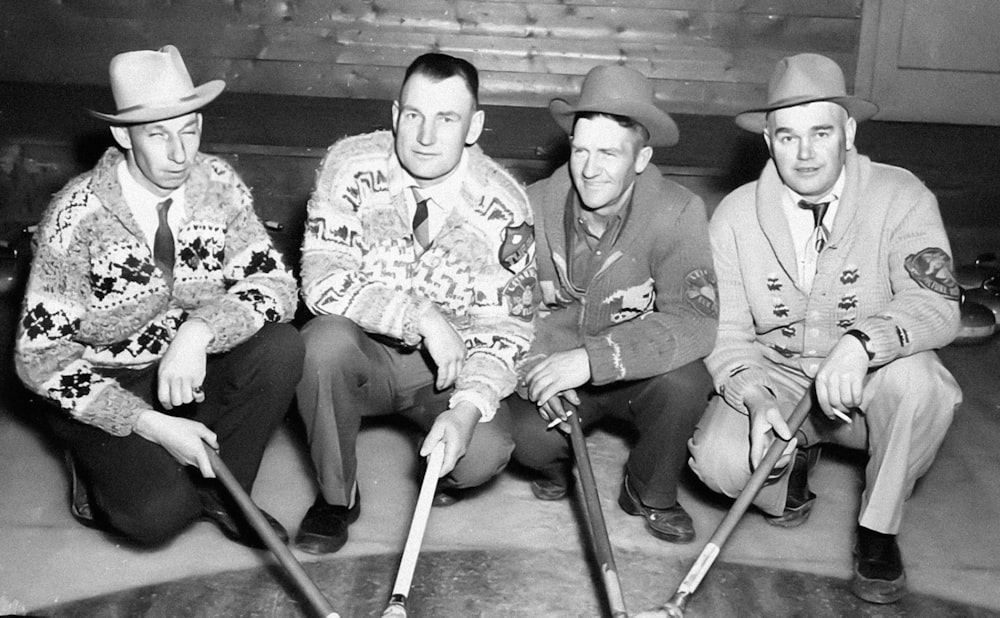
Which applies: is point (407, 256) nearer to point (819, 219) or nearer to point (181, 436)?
point (181, 436)

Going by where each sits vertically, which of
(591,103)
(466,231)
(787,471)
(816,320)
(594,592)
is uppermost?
(591,103)

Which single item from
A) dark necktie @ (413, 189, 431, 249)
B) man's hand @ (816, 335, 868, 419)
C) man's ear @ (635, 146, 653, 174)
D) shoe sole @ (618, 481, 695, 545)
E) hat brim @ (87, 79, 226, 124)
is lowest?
shoe sole @ (618, 481, 695, 545)

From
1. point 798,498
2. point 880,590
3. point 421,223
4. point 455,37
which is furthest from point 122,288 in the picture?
point 455,37

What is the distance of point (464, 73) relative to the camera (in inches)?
103

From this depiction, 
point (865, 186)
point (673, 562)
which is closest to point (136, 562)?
point (673, 562)

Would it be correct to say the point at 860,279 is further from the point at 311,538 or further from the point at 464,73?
the point at 311,538

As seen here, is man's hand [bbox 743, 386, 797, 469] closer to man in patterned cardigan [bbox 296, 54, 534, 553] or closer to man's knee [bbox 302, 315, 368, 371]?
man in patterned cardigan [bbox 296, 54, 534, 553]

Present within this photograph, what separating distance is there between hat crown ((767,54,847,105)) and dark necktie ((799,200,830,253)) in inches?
10.1

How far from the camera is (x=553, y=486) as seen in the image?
298cm

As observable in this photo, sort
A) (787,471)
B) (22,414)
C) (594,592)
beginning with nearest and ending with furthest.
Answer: (594,592) < (787,471) < (22,414)

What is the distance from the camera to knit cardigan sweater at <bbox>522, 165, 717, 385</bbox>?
8.92 feet

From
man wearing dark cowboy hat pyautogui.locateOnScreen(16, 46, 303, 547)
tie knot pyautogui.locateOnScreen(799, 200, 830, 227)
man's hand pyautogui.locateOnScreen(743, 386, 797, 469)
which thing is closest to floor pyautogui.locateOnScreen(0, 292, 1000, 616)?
man wearing dark cowboy hat pyautogui.locateOnScreen(16, 46, 303, 547)

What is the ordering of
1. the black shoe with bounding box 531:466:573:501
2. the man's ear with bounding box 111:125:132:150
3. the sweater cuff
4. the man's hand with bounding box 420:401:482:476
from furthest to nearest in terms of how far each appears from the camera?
the black shoe with bounding box 531:466:573:501, the sweater cuff, the man's ear with bounding box 111:125:132:150, the man's hand with bounding box 420:401:482:476

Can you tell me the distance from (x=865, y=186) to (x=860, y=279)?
0.72 ft
